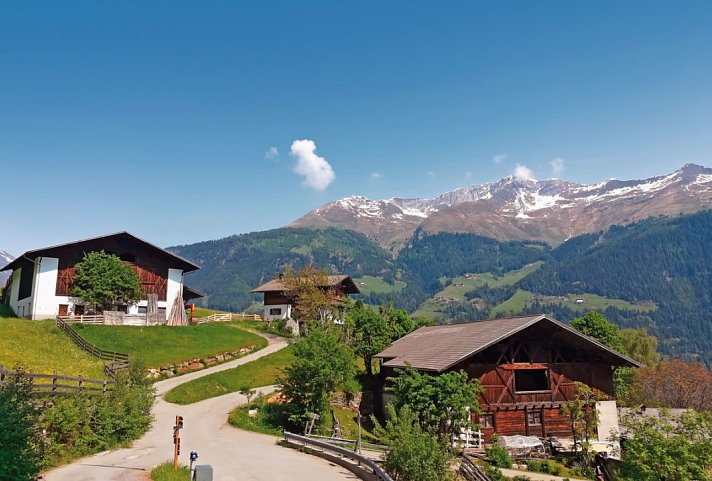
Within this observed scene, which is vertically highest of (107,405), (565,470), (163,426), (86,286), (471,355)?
(86,286)

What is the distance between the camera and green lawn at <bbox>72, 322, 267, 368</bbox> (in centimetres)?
5088

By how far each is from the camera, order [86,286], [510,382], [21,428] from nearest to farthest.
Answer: [21,428]
[510,382]
[86,286]

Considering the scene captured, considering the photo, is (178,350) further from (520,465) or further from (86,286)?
(520,465)

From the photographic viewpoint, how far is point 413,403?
32.3m

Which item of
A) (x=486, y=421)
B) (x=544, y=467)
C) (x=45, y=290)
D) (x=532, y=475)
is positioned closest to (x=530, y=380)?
(x=486, y=421)

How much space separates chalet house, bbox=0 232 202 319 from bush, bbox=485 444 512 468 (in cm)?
4603

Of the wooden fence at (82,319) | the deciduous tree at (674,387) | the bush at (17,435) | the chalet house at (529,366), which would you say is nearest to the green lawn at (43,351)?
the wooden fence at (82,319)

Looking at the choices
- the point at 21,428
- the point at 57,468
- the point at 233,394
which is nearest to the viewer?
the point at 21,428

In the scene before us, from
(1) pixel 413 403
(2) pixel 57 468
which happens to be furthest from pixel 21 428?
(1) pixel 413 403

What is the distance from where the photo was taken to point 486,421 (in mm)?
36625

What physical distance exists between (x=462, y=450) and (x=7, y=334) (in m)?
41.8

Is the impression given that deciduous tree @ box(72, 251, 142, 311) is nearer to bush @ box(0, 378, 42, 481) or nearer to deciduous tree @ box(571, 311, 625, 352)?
bush @ box(0, 378, 42, 481)

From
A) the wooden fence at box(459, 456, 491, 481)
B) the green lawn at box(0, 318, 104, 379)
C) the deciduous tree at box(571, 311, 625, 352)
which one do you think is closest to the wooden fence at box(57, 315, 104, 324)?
the green lawn at box(0, 318, 104, 379)

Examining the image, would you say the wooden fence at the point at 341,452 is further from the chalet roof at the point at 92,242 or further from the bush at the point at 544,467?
the chalet roof at the point at 92,242
